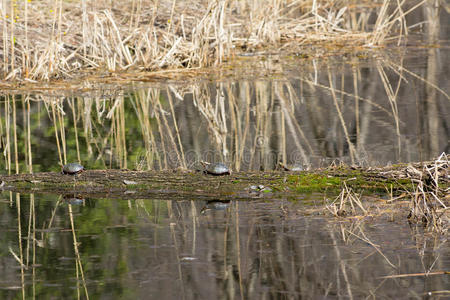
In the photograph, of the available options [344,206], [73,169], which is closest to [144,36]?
[73,169]

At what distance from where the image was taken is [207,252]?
17.2ft

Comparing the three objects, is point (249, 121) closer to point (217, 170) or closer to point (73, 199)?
point (217, 170)

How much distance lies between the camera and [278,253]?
5.18m

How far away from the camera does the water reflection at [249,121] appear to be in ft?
27.1

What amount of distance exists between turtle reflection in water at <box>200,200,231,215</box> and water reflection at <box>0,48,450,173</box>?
1173 millimetres

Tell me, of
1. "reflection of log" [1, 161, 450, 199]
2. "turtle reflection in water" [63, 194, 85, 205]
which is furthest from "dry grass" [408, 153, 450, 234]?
"turtle reflection in water" [63, 194, 85, 205]

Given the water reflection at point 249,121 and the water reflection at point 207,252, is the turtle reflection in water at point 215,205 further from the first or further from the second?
the water reflection at point 249,121

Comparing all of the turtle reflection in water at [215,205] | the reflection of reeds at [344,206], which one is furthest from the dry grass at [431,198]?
the turtle reflection in water at [215,205]

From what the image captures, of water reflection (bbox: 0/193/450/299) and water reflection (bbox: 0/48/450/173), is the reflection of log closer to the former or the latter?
water reflection (bbox: 0/193/450/299)

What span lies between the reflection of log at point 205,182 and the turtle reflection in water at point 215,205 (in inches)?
4.7

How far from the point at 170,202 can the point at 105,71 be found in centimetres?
704

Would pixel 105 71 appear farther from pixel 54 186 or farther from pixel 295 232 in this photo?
pixel 295 232

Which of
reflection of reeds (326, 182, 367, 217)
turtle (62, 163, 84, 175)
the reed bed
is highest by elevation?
the reed bed

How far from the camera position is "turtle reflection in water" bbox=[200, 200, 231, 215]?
629cm
